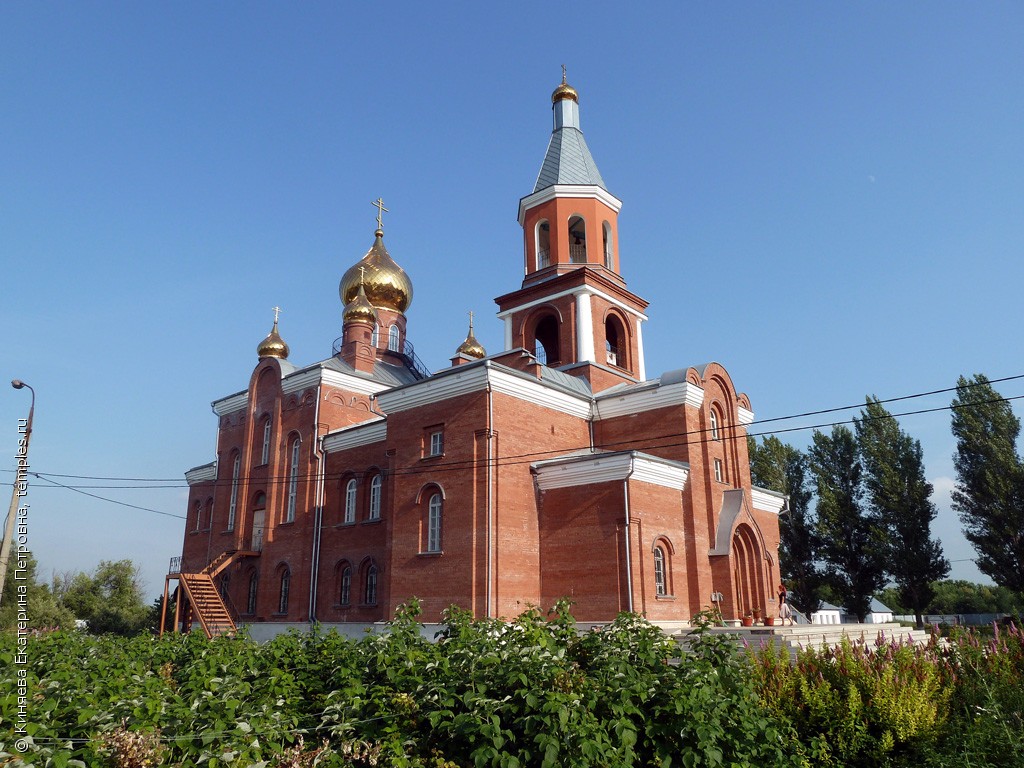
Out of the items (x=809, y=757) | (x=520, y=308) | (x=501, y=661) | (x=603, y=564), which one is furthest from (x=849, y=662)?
(x=520, y=308)

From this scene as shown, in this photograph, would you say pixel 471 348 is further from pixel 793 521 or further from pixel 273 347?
pixel 793 521

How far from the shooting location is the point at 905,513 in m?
29.1

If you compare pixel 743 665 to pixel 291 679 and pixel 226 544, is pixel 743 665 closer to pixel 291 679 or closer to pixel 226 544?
pixel 291 679

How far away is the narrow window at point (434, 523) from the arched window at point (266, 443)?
8798 millimetres

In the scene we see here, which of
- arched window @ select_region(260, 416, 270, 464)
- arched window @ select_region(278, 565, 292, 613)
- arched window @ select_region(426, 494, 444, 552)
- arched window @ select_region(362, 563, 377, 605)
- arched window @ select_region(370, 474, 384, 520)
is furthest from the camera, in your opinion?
arched window @ select_region(260, 416, 270, 464)

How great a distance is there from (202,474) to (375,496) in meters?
10.6

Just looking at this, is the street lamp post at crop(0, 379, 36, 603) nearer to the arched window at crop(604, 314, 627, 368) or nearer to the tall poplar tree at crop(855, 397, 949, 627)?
the arched window at crop(604, 314, 627, 368)

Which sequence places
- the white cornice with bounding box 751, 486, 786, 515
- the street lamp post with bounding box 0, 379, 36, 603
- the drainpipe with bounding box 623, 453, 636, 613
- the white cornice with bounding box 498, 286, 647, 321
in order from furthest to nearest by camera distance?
the white cornice with bounding box 498, 286, 647, 321, the white cornice with bounding box 751, 486, 786, 515, the drainpipe with bounding box 623, 453, 636, 613, the street lamp post with bounding box 0, 379, 36, 603

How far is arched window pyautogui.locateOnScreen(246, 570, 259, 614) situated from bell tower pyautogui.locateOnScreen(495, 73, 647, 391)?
1098cm

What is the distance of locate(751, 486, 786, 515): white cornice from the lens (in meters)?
21.7

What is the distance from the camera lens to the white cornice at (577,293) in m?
21.9

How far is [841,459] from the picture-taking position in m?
32.0

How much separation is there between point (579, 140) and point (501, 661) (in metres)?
22.3

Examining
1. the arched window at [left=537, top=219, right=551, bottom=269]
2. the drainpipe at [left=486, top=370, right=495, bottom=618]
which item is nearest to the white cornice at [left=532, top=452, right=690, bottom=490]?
the drainpipe at [left=486, top=370, right=495, bottom=618]
